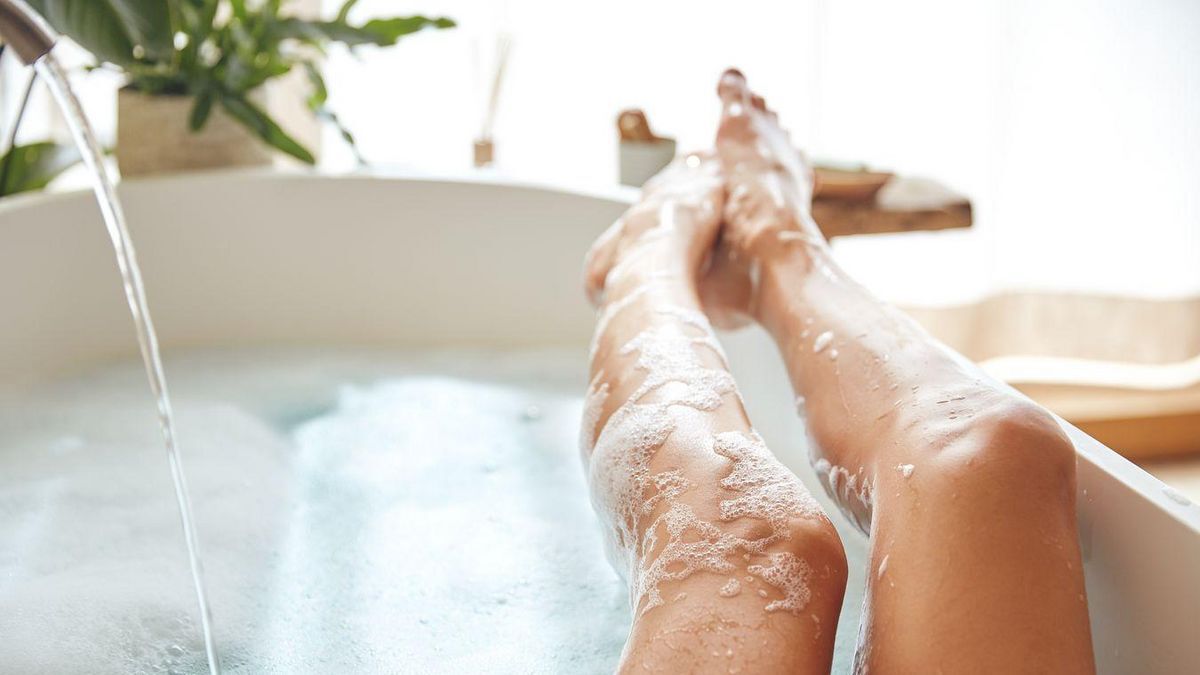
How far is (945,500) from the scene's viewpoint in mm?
534

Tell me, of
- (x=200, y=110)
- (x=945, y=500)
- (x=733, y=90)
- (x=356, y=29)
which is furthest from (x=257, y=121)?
(x=945, y=500)

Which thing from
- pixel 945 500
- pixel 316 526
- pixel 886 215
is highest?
pixel 945 500

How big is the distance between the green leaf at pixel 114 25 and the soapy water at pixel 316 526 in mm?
371

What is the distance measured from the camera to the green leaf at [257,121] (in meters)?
1.59

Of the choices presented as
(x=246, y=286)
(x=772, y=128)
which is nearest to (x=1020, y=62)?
(x=772, y=128)

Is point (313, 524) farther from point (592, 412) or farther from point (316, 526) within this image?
point (592, 412)

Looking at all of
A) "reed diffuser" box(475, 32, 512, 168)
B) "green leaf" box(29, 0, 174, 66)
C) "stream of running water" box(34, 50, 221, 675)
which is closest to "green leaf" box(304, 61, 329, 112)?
"reed diffuser" box(475, 32, 512, 168)

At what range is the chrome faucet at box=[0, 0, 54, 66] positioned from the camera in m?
0.61

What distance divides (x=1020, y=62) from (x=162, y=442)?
1.46 meters

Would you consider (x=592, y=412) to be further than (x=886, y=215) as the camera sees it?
No

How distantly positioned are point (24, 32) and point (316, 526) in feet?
1.72

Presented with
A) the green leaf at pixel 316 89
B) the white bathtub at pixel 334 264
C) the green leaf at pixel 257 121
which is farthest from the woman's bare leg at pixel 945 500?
the green leaf at pixel 316 89

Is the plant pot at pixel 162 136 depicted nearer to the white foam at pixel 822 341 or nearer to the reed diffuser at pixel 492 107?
the reed diffuser at pixel 492 107

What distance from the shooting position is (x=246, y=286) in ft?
4.96
